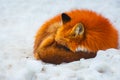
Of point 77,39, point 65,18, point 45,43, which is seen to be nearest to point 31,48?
point 45,43

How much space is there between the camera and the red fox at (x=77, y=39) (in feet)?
14.5

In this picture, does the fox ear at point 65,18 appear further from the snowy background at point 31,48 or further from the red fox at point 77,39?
the snowy background at point 31,48

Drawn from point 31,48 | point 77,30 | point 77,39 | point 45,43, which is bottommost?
point 31,48

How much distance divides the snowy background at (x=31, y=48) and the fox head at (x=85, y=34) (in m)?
0.22

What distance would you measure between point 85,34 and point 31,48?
1667 millimetres

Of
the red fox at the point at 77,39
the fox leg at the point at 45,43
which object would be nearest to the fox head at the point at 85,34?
the red fox at the point at 77,39

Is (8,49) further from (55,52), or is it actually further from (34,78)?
(34,78)

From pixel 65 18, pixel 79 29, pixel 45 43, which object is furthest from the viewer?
pixel 45 43

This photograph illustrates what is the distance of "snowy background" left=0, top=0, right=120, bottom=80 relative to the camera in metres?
4.00

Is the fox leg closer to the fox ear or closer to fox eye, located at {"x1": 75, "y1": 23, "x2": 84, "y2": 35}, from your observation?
the fox ear

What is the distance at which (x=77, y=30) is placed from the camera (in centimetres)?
438

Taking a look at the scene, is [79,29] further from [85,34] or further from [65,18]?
[65,18]

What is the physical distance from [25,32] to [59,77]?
302 cm

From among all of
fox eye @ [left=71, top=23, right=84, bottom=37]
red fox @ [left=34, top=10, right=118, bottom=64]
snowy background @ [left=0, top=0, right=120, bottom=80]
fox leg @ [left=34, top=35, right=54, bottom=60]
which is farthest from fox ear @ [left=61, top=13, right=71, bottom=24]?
snowy background @ [left=0, top=0, right=120, bottom=80]
